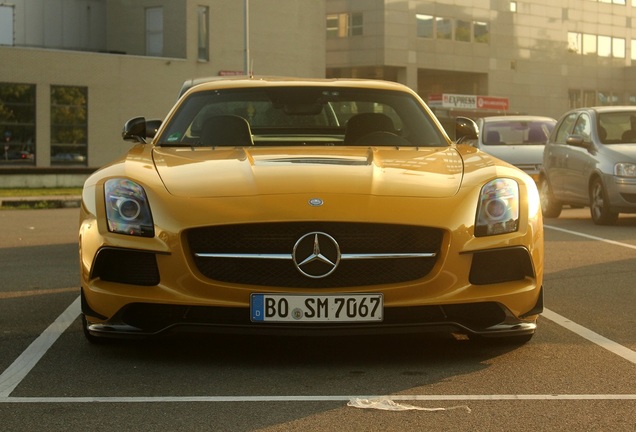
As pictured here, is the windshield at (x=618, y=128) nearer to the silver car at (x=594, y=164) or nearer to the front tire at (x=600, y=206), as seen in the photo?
the silver car at (x=594, y=164)

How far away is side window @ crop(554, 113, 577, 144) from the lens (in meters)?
18.7

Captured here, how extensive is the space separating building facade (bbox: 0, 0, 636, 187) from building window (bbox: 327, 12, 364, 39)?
6cm

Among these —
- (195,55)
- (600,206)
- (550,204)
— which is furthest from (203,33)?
(600,206)

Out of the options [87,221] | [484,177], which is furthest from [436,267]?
[87,221]

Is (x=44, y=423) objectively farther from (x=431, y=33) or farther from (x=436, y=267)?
(x=431, y=33)

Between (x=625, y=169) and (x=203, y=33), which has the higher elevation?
(x=203, y=33)

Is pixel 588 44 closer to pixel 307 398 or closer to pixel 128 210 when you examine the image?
pixel 128 210

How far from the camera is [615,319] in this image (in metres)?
7.75

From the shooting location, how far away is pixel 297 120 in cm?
922

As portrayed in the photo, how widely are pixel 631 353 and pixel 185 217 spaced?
228cm

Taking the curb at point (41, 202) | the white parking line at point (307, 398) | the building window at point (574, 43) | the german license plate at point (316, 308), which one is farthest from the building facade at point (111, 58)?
the white parking line at point (307, 398)

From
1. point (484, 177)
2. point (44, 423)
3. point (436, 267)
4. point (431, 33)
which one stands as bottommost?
point (44, 423)

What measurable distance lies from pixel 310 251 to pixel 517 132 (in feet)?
61.2

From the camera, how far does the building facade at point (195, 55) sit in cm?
5191
